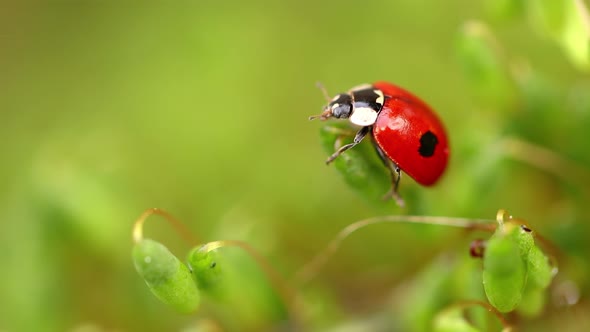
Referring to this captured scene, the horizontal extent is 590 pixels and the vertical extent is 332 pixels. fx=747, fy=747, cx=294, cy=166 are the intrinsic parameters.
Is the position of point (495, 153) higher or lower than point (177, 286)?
higher

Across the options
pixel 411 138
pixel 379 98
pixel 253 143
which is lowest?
pixel 411 138

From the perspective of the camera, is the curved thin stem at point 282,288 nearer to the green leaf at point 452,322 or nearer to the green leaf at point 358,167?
the green leaf at point 358,167

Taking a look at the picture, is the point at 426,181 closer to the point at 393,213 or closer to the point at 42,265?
the point at 393,213

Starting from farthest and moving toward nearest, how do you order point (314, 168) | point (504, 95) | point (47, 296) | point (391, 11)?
point (391, 11), point (314, 168), point (47, 296), point (504, 95)

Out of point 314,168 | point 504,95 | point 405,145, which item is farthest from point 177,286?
point 314,168

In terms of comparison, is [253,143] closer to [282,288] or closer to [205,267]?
[282,288]

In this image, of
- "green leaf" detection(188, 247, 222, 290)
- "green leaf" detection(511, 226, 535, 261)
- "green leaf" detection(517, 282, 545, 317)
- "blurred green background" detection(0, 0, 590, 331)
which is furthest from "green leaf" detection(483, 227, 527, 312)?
"green leaf" detection(188, 247, 222, 290)

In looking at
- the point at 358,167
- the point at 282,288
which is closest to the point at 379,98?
the point at 358,167
